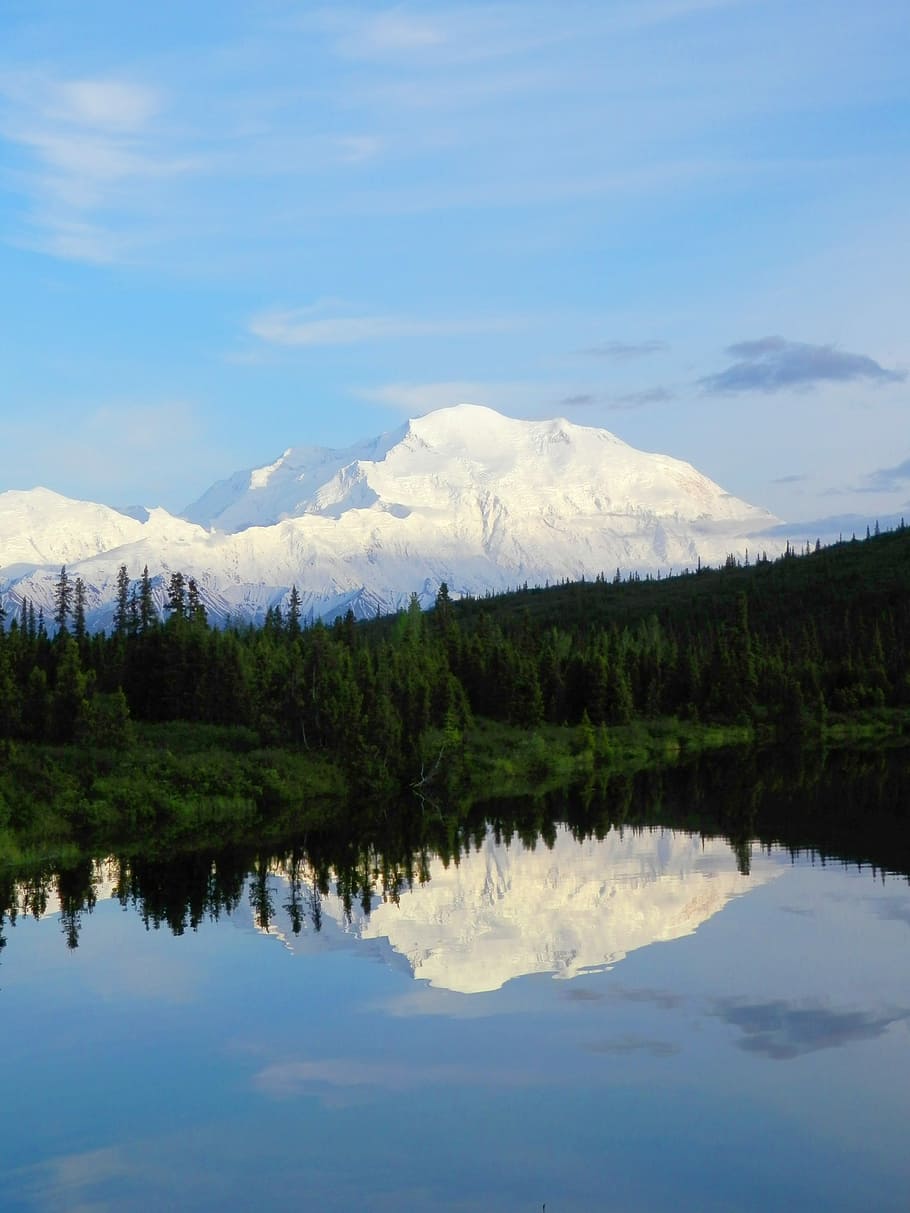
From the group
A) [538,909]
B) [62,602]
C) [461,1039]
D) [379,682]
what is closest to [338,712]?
[379,682]

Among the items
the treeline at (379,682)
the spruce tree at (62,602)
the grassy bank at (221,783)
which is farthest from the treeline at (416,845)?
the spruce tree at (62,602)

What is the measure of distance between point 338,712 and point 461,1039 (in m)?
51.9

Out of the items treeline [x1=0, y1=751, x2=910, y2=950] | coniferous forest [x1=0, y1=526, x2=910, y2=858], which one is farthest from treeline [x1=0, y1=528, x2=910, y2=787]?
treeline [x1=0, y1=751, x2=910, y2=950]

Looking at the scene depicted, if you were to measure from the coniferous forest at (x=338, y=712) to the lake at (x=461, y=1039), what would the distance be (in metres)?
15.1

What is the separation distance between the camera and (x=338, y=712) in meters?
81.7

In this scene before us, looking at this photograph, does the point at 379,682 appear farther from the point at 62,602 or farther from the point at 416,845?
the point at 62,602

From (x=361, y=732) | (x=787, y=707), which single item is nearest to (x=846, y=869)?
(x=361, y=732)

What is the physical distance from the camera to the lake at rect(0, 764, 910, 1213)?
2244 cm

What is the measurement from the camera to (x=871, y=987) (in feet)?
108

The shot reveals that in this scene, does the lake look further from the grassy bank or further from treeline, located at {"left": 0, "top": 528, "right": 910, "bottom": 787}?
treeline, located at {"left": 0, "top": 528, "right": 910, "bottom": 787}

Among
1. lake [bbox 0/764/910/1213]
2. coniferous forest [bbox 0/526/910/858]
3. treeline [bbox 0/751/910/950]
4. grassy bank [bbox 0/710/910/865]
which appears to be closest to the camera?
lake [bbox 0/764/910/1213]

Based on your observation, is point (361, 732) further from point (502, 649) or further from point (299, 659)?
point (502, 649)

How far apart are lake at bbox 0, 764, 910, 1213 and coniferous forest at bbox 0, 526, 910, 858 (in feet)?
49.4

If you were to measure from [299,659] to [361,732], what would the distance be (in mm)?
14040
